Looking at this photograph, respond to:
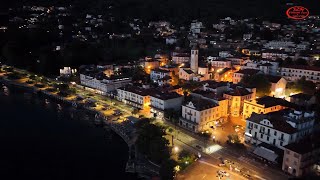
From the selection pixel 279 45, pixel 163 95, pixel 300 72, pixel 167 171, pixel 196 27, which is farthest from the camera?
pixel 196 27

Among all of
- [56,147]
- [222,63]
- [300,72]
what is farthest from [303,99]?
[56,147]

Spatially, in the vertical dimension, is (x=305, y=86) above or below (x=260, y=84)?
below

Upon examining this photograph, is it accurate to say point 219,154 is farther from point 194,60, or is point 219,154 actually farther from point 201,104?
point 194,60

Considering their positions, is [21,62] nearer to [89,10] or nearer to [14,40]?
[14,40]

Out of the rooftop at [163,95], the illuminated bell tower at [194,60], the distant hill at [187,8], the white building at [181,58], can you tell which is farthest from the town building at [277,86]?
the distant hill at [187,8]

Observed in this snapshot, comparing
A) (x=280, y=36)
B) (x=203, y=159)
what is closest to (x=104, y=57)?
(x=280, y=36)

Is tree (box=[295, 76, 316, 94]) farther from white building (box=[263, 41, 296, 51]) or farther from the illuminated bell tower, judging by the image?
white building (box=[263, 41, 296, 51])
